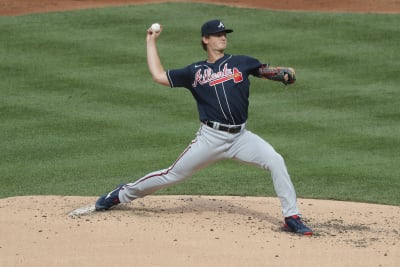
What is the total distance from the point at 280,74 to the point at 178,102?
17.9 ft

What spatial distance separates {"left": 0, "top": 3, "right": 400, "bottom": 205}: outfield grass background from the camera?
1075 cm

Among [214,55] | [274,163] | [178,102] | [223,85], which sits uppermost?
[214,55]

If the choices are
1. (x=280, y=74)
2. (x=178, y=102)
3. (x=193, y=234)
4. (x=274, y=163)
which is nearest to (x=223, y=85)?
(x=280, y=74)

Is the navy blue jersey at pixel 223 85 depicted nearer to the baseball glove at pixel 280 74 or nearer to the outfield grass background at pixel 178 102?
the baseball glove at pixel 280 74

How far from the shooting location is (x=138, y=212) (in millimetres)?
9086

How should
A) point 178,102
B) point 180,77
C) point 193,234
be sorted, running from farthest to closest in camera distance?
point 178,102, point 180,77, point 193,234

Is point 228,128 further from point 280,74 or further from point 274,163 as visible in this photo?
point 280,74

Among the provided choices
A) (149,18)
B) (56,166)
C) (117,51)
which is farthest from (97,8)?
(56,166)

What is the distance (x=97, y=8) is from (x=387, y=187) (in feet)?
33.0

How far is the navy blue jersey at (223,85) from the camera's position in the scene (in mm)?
8453

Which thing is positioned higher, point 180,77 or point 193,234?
point 180,77

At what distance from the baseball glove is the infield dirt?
4.28ft

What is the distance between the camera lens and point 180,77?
861 centimetres

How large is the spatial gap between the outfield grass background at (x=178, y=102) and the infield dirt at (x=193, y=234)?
0.58m
